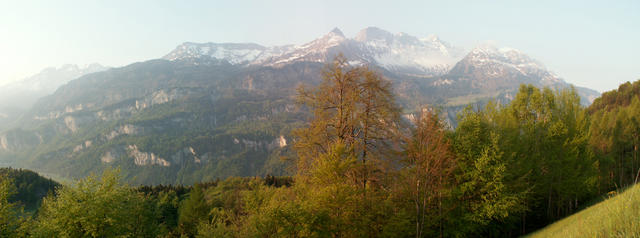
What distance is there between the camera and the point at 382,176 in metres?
18.0

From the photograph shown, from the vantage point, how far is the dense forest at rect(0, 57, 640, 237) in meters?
16.2

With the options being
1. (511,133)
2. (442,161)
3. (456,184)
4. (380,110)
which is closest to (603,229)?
(380,110)

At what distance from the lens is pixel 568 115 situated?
98.0 feet

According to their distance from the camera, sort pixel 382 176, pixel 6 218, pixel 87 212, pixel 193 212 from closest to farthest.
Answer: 1. pixel 382 176
2. pixel 6 218
3. pixel 87 212
4. pixel 193 212

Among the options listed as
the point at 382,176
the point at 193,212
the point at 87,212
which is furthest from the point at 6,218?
the point at 193,212

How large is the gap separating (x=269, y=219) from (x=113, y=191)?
18.4 meters

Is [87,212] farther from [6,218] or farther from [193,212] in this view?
[193,212]

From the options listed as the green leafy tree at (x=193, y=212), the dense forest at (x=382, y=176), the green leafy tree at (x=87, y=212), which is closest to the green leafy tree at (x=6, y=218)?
the dense forest at (x=382, y=176)

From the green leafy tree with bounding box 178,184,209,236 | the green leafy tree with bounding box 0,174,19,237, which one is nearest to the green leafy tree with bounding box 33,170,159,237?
the green leafy tree with bounding box 0,174,19,237

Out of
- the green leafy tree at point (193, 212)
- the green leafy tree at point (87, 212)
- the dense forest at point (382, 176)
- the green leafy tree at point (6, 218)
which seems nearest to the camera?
the dense forest at point (382, 176)

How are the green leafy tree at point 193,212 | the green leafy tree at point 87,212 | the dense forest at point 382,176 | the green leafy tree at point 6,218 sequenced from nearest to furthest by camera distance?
the dense forest at point 382,176 < the green leafy tree at point 6,218 < the green leafy tree at point 87,212 < the green leafy tree at point 193,212

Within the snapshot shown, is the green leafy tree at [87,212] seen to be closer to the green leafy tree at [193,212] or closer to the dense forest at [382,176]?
the dense forest at [382,176]

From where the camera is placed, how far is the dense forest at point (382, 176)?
1622cm

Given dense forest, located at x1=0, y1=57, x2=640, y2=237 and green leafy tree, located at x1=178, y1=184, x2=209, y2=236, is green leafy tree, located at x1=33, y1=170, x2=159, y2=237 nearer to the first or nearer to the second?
dense forest, located at x1=0, y1=57, x2=640, y2=237
